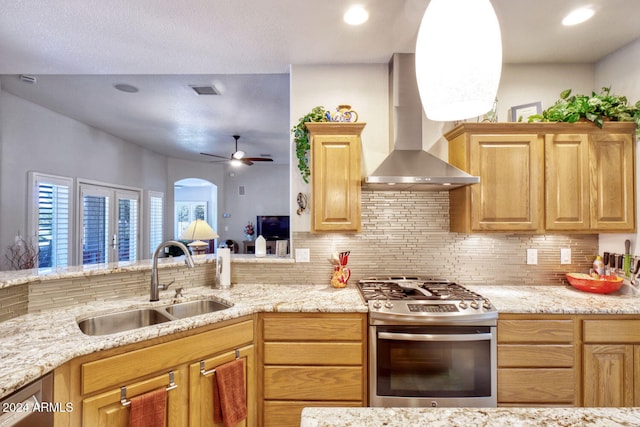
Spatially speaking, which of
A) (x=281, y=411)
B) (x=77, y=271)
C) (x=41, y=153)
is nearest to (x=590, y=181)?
(x=281, y=411)

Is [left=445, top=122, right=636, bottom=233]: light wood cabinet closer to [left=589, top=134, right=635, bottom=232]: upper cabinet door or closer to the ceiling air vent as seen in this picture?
[left=589, top=134, right=635, bottom=232]: upper cabinet door

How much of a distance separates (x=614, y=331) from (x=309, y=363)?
1.90 m

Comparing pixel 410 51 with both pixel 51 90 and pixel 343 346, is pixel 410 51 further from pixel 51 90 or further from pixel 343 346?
pixel 51 90

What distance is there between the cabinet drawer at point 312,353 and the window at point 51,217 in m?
3.83

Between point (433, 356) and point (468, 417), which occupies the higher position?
point (468, 417)

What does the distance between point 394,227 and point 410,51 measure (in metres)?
1.39

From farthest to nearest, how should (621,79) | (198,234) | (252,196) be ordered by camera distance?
(252,196) < (198,234) < (621,79)

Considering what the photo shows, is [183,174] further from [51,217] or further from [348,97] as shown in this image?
[348,97]

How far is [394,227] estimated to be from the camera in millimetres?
2686

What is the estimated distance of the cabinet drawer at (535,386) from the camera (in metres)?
1.98

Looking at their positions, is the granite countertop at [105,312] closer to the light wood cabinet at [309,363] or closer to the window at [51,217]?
the light wood cabinet at [309,363]

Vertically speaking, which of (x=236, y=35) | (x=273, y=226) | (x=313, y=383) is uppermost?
(x=236, y=35)

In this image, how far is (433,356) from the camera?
1960 millimetres

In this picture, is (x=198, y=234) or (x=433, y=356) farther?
(x=198, y=234)
